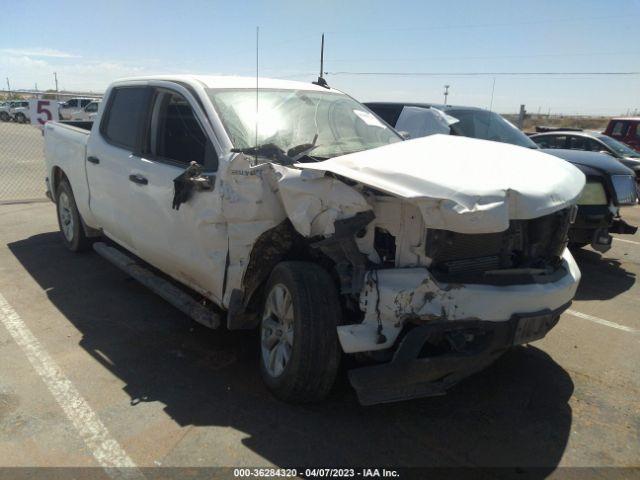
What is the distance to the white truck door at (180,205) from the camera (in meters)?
3.65

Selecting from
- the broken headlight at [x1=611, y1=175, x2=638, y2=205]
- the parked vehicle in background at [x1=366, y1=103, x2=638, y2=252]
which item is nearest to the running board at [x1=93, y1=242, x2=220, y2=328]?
the parked vehicle in background at [x1=366, y1=103, x2=638, y2=252]

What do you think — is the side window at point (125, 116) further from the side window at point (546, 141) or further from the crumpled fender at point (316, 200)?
the side window at point (546, 141)

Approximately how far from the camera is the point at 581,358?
4059 millimetres

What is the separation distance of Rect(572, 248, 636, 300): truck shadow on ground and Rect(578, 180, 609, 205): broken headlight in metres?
0.84

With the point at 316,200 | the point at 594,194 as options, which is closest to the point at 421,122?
the point at 594,194

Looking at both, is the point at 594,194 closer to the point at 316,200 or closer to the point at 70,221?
the point at 316,200

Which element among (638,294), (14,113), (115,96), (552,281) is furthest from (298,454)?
(14,113)

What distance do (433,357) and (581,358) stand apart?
1871mm

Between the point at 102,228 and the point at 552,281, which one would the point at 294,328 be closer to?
the point at 552,281

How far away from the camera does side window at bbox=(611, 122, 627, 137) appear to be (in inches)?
595

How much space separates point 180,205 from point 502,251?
2.20 metres

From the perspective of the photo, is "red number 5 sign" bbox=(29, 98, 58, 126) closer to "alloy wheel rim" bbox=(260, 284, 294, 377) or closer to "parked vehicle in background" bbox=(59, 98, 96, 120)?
"alloy wheel rim" bbox=(260, 284, 294, 377)

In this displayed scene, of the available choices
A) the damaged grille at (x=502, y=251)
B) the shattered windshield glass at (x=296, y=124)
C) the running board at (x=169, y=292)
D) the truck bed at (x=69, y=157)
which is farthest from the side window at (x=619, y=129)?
the running board at (x=169, y=292)

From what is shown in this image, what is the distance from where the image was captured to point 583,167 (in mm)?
6301
